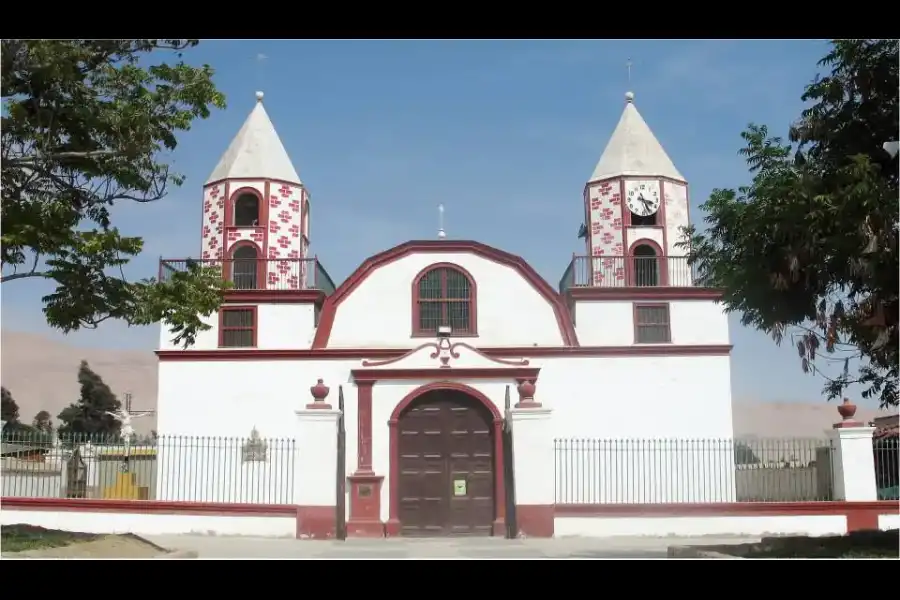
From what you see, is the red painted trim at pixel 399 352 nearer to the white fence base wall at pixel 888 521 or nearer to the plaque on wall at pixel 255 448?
the plaque on wall at pixel 255 448

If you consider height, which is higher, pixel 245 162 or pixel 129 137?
pixel 245 162

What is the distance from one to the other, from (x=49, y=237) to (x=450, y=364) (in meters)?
8.00

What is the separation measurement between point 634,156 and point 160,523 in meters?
11.8

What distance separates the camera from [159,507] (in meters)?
16.6

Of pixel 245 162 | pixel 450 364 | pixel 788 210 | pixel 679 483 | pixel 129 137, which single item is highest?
pixel 245 162

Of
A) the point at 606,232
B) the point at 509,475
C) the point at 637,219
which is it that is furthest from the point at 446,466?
the point at 637,219

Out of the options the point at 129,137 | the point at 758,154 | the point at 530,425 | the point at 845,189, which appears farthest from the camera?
the point at 530,425

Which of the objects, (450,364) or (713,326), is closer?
(450,364)

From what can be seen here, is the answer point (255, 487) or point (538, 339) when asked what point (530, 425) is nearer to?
→ point (538, 339)

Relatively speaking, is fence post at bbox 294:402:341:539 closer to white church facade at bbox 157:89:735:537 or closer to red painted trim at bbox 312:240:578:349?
white church facade at bbox 157:89:735:537

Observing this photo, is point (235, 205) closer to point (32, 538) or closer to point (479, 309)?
point (479, 309)

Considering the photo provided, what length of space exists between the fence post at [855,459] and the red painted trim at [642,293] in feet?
15.3

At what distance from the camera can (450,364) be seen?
733 inches

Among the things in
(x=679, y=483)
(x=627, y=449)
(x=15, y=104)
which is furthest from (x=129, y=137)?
(x=679, y=483)
